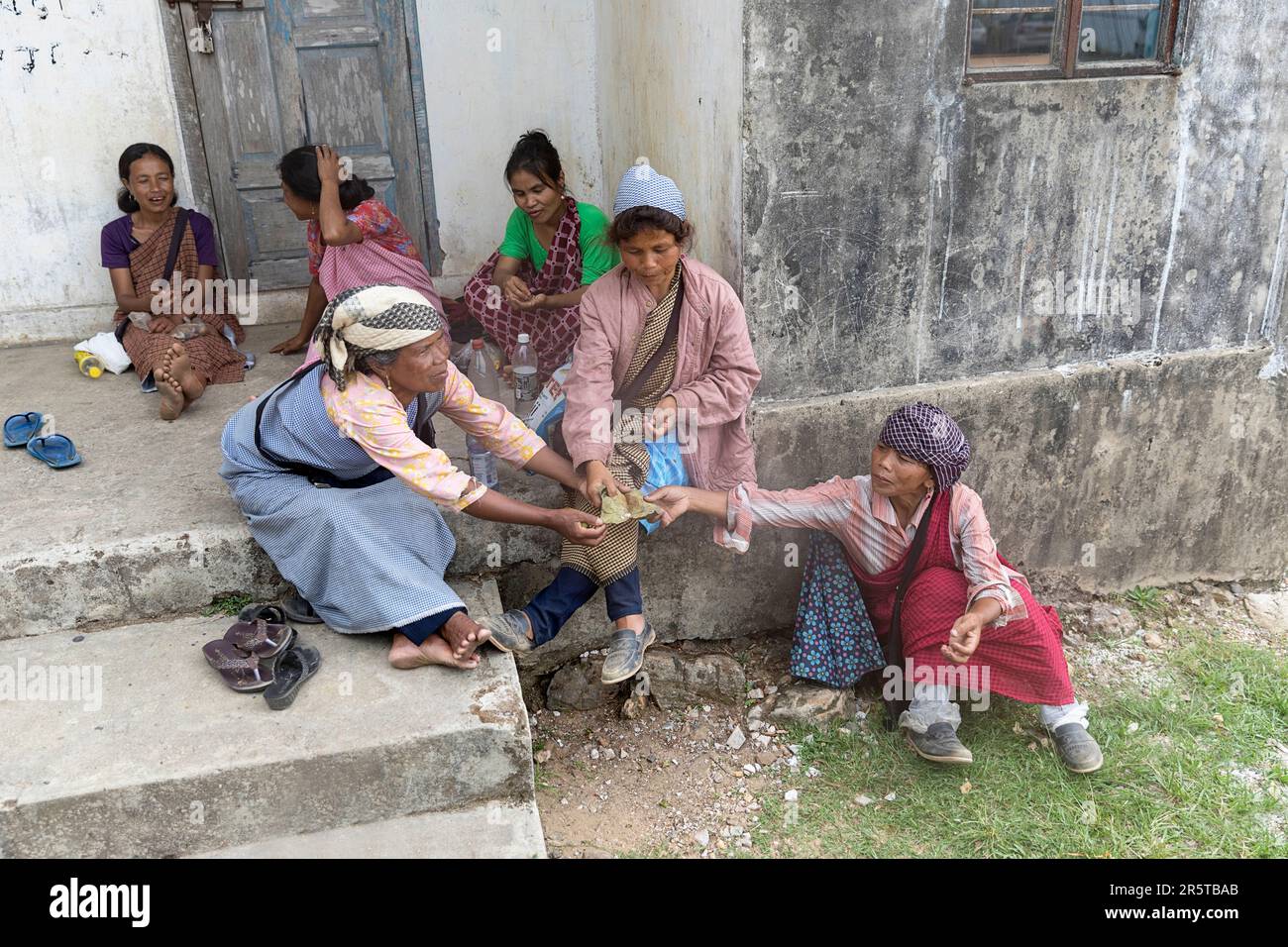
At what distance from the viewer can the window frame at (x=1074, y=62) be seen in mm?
3453

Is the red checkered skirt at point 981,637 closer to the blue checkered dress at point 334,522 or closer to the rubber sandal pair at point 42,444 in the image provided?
the blue checkered dress at point 334,522

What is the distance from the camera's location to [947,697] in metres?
3.39

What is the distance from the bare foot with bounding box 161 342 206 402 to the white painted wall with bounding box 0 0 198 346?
127 centimetres

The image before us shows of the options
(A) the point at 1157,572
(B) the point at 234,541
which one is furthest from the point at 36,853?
(A) the point at 1157,572

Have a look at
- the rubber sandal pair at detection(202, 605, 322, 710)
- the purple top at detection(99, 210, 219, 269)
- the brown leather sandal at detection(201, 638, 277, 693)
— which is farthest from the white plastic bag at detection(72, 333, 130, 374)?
the brown leather sandal at detection(201, 638, 277, 693)

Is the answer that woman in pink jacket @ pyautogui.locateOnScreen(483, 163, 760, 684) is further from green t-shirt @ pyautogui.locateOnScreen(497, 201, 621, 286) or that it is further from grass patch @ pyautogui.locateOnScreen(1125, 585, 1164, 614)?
grass patch @ pyautogui.locateOnScreen(1125, 585, 1164, 614)

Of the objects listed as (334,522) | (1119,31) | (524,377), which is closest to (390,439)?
(334,522)

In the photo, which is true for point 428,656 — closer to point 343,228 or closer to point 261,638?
point 261,638

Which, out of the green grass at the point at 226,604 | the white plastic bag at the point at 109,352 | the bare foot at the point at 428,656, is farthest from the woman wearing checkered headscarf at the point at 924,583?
the white plastic bag at the point at 109,352

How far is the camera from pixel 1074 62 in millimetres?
3520

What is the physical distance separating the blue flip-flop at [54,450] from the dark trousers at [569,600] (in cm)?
176

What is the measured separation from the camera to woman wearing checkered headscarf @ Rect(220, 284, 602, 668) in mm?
2859

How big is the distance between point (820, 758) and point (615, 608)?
2.82 feet

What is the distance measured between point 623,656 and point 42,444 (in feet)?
7.36
